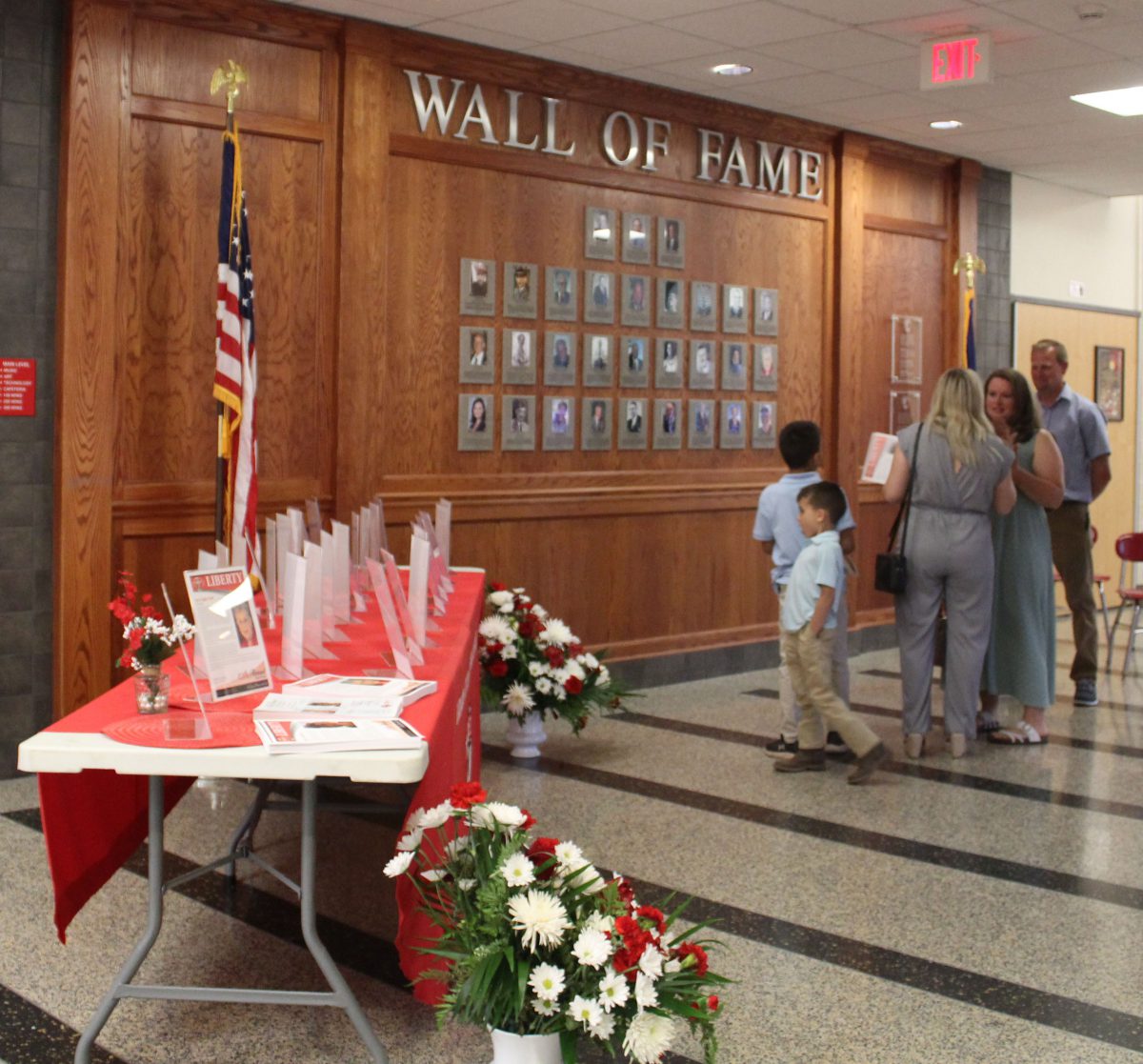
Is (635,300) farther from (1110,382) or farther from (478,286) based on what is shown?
(1110,382)

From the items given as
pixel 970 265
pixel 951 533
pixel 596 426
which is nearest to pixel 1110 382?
pixel 970 265

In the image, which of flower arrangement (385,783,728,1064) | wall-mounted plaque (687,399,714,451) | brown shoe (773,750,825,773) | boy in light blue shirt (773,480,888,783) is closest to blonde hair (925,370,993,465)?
boy in light blue shirt (773,480,888,783)

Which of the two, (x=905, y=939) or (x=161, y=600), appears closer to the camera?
(x=905, y=939)

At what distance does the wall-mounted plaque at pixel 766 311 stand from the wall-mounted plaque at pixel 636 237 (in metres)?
0.95

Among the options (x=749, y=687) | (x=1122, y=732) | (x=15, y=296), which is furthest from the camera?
(x=749, y=687)

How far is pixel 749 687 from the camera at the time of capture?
8227mm

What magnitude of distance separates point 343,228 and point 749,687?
3.39m

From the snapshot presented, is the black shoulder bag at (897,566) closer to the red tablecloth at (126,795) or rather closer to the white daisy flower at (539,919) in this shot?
the red tablecloth at (126,795)

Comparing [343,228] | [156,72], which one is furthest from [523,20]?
[156,72]

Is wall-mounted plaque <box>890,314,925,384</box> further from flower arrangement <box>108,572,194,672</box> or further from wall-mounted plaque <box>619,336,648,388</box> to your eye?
flower arrangement <box>108,572,194,672</box>

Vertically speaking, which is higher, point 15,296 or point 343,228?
point 343,228

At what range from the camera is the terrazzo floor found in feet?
11.3

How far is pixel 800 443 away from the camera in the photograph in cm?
618

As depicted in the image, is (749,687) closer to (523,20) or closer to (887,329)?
(887,329)
